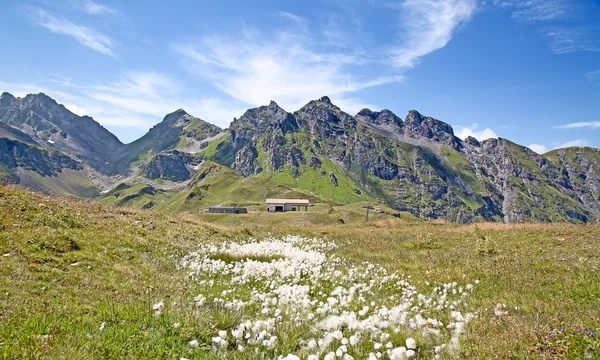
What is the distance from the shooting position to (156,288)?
1052 cm

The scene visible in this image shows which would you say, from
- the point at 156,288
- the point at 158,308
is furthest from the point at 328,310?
the point at 156,288

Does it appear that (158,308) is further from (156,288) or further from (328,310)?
(328,310)

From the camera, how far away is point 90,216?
2092 centimetres

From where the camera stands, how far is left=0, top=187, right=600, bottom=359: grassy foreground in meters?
5.49

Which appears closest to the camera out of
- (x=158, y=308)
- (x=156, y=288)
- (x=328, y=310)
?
(x=158, y=308)

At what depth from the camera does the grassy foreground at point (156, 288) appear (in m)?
5.49

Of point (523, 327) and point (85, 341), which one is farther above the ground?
point (523, 327)

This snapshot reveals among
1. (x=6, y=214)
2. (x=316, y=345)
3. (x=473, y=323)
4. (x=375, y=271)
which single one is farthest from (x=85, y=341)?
(x=6, y=214)

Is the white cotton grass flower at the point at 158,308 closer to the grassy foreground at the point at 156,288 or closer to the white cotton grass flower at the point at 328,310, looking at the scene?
the grassy foreground at the point at 156,288

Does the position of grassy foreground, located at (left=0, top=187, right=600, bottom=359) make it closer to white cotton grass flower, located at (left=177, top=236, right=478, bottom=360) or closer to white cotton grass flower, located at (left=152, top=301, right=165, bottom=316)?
white cotton grass flower, located at (left=152, top=301, right=165, bottom=316)

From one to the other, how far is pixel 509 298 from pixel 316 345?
668 centimetres

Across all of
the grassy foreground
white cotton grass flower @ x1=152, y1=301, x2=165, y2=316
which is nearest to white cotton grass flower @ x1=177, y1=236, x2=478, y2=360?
the grassy foreground

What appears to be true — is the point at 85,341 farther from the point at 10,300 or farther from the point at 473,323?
the point at 473,323

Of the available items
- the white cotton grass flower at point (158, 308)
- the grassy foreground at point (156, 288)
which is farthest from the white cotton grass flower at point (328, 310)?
the white cotton grass flower at point (158, 308)
